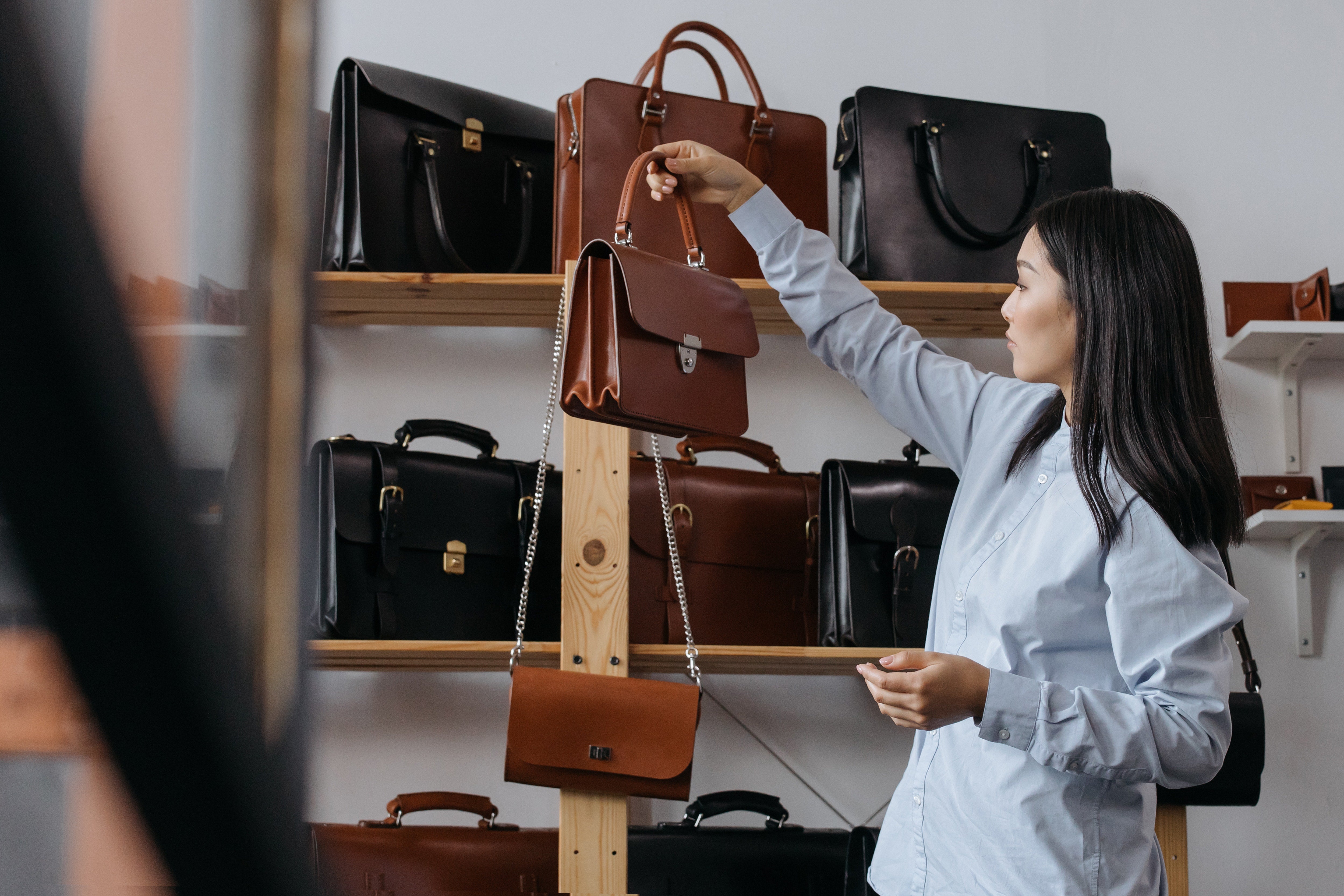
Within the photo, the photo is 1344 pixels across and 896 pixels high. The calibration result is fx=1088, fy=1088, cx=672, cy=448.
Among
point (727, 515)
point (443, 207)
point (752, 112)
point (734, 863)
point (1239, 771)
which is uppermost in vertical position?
point (752, 112)

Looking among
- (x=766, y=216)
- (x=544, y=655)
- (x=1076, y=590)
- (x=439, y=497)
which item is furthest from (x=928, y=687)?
(x=439, y=497)

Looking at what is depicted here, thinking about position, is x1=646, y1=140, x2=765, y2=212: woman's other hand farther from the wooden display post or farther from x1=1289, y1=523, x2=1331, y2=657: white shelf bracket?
x1=1289, y1=523, x2=1331, y2=657: white shelf bracket

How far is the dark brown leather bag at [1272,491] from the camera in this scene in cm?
171

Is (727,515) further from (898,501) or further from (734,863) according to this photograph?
(734,863)

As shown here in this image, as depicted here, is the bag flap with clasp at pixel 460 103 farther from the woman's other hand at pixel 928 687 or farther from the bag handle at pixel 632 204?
the woman's other hand at pixel 928 687

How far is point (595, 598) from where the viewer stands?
1430 millimetres

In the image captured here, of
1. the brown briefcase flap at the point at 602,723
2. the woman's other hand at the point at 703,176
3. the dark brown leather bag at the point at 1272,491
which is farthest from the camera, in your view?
the dark brown leather bag at the point at 1272,491

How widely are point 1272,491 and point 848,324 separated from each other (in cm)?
99

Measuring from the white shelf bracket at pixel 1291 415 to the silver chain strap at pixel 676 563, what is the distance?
105 centimetres

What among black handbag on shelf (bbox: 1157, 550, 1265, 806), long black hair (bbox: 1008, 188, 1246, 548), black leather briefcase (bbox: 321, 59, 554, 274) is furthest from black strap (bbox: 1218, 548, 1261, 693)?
black leather briefcase (bbox: 321, 59, 554, 274)

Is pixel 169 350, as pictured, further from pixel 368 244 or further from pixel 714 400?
pixel 368 244

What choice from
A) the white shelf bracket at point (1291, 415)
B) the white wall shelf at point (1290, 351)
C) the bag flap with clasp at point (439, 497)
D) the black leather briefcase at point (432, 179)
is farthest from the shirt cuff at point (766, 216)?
the white shelf bracket at point (1291, 415)

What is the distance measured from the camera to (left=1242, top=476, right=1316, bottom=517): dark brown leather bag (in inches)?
67.4

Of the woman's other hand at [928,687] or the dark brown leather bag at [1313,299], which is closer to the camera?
the woman's other hand at [928,687]
